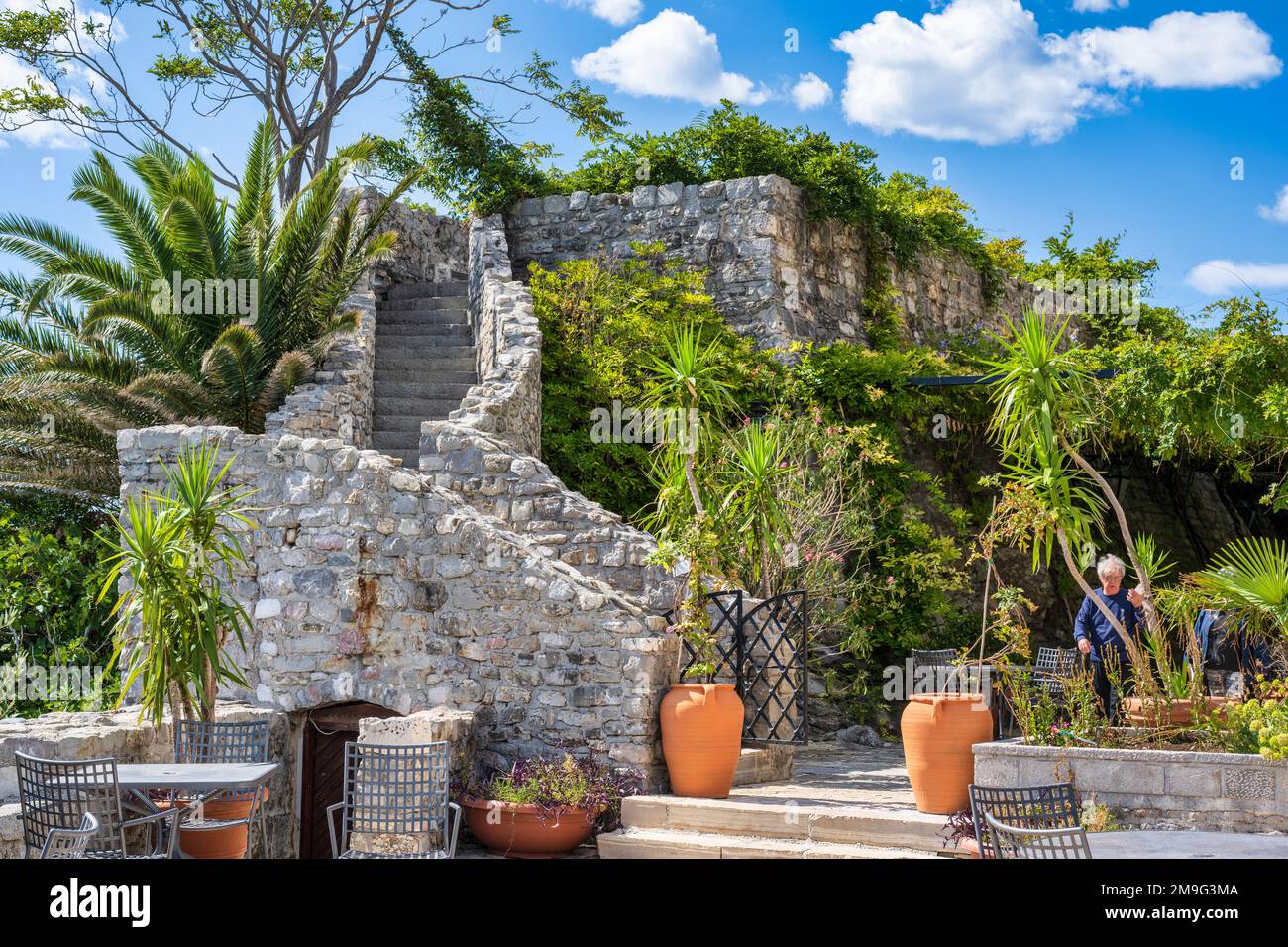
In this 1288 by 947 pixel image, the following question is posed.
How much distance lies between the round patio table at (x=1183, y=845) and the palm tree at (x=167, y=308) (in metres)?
8.46

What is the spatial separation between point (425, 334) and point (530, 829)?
7.55 meters

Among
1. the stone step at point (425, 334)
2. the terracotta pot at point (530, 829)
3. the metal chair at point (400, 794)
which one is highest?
the stone step at point (425, 334)

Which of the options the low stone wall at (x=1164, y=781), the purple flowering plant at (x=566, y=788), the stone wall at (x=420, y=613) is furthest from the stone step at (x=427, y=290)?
the low stone wall at (x=1164, y=781)

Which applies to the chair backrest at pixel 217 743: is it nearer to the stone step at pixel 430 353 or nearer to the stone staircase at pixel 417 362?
the stone staircase at pixel 417 362

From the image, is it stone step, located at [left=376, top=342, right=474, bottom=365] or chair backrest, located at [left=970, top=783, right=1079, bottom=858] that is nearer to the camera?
chair backrest, located at [left=970, top=783, right=1079, bottom=858]

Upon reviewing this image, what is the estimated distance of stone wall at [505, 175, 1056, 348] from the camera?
42.7ft

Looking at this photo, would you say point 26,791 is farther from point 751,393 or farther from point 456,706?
point 751,393

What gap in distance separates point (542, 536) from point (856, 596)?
3705mm

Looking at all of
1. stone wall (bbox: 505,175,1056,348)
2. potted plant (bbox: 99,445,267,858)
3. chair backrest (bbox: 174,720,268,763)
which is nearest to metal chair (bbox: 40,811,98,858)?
potted plant (bbox: 99,445,267,858)

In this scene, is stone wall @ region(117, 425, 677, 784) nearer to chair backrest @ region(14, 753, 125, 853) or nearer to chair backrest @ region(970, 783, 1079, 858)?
chair backrest @ region(14, 753, 125, 853)

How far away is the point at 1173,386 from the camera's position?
10.4m

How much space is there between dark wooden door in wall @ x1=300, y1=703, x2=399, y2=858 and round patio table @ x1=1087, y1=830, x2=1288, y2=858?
5423 mm

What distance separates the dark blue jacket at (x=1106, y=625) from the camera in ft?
24.1

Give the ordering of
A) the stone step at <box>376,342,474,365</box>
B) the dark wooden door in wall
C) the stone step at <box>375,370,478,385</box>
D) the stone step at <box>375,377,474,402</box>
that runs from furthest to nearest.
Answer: the stone step at <box>376,342,474,365</box>
the stone step at <box>375,370,478,385</box>
the stone step at <box>375,377,474,402</box>
the dark wooden door in wall
